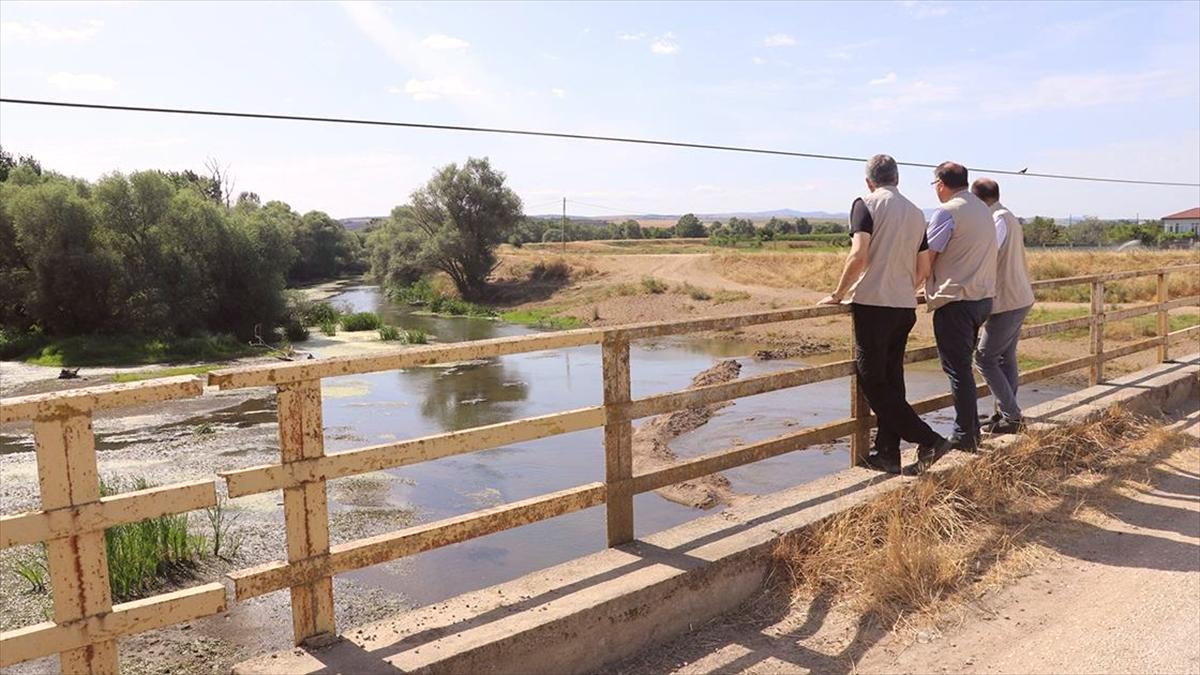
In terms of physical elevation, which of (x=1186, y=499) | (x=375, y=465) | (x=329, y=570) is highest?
(x=375, y=465)

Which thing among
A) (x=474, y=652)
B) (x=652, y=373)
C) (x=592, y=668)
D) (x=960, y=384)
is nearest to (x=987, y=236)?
(x=960, y=384)

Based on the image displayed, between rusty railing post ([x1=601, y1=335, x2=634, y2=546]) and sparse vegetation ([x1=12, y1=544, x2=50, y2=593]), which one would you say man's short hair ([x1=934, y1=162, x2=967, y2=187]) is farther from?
sparse vegetation ([x1=12, y1=544, x2=50, y2=593])

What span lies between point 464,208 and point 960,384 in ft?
175

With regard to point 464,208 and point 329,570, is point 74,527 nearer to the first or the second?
point 329,570

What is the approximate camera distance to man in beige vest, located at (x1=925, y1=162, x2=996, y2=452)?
227 inches

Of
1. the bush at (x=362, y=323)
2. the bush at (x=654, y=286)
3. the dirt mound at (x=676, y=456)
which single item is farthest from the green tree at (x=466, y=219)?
the dirt mound at (x=676, y=456)

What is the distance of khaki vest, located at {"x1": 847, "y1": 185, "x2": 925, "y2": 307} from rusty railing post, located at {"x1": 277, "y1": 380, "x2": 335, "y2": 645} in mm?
3295

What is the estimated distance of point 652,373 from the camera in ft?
79.8

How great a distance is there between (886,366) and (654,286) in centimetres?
4124

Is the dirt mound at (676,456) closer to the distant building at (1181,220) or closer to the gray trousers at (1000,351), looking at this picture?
the gray trousers at (1000,351)

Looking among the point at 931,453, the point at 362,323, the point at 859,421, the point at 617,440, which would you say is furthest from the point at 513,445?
the point at 362,323

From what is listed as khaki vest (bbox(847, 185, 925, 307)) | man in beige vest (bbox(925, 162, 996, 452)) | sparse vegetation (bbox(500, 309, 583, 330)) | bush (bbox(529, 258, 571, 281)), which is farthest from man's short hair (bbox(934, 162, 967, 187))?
bush (bbox(529, 258, 571, 281))

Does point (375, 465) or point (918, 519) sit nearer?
point (375, 465)

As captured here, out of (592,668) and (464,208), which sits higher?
(464,208)
